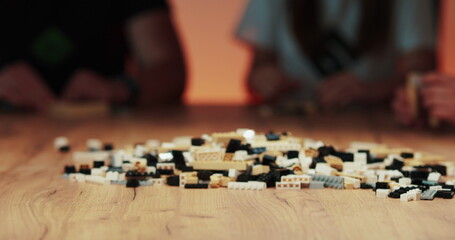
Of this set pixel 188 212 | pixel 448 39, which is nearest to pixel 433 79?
pixel 188 212

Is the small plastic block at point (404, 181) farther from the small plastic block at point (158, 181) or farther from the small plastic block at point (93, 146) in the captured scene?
the small plastic block at point (93, 146)

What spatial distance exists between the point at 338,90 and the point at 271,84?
12.5 inches

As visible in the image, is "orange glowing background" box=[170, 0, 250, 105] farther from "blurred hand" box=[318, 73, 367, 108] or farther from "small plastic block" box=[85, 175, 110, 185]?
"small plastic block" box=[85, 175, 110, 185]

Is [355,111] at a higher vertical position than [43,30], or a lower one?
lower

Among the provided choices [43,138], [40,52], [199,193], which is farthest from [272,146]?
[40,52]

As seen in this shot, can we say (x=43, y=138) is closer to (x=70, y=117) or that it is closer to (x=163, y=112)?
(x=70, y=117)

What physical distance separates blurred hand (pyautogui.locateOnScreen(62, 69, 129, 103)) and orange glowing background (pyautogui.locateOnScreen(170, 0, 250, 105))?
6.49 ft

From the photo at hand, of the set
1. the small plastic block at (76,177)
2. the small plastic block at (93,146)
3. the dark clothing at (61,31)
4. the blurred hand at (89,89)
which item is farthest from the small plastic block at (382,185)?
the dark clothing at (61,31)

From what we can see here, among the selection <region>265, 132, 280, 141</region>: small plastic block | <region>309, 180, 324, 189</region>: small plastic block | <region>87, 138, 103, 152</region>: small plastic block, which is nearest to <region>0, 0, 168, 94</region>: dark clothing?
<region>87, 138, 103, 152</region>: small plastic block

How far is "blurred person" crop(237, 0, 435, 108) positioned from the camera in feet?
10.7

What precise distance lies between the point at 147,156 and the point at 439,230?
27.6 inches

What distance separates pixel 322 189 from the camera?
133cm

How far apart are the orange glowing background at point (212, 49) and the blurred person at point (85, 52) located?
1790 mm

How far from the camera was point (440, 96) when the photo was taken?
2.17 meters
